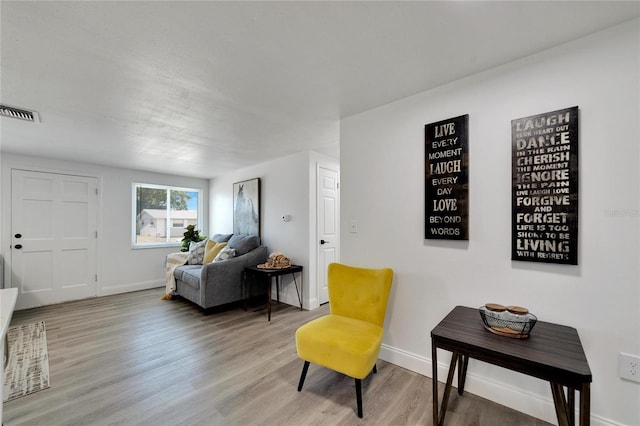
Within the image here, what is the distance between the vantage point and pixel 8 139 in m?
3.09

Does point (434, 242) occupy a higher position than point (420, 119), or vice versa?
point (420, 119)

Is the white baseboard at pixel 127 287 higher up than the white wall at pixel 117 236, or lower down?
lower down

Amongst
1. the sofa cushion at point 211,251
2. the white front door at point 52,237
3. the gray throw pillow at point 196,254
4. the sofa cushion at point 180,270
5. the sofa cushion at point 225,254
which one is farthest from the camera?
the gray throw pillow at point 196,254

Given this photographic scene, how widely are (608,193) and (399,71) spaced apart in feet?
4.52

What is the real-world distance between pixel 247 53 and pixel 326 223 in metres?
2.62

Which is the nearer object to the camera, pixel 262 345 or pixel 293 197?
pixel 262 345

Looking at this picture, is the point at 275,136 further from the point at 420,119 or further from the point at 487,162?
the point at 487,162

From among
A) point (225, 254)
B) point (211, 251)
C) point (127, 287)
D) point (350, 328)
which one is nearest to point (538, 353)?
point (350, 328)

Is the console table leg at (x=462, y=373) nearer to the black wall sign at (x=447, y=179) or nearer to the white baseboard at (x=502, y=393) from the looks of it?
the white baseboard at (x=502, y=393)

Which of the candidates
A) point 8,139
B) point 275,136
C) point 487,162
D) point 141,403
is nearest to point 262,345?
point 141,403

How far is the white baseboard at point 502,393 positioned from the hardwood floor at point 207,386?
45 millimetres

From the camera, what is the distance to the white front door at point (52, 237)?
3732 mm

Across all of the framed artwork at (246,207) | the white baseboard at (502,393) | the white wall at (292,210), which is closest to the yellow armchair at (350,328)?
the white baseboard at (502,393)

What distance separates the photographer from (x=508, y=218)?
1.72 meters
